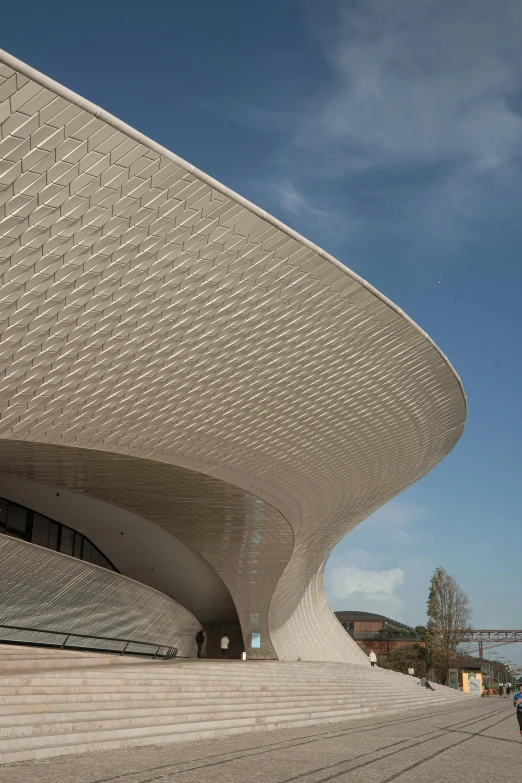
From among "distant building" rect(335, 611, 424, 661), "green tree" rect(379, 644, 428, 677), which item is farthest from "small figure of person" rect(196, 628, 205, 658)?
"distant building" rect(335, 611, 424, 661)

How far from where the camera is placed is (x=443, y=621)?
4831cm

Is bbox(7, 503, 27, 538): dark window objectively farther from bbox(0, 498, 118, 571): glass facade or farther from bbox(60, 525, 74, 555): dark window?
bbox(60, 525, 74, 555): dark window

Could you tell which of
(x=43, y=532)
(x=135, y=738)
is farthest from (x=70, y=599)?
(x=135, y=738)

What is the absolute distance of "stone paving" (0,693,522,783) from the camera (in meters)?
6.03

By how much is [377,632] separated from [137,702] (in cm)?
7725

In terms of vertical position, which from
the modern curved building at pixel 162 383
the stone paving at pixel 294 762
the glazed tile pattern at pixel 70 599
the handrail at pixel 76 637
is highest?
the modern curved building at pixel 162 383

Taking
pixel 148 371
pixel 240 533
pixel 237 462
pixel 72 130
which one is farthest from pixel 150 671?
pixel 240 533

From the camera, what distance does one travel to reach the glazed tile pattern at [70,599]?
16484 mm

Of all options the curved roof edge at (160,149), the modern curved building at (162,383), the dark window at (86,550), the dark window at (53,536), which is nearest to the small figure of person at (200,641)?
the modern curved building at (162,383)

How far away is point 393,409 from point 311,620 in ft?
59.8

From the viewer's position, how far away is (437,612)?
48.6m

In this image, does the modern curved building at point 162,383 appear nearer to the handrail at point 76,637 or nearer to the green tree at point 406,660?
the handrail at point 76,637

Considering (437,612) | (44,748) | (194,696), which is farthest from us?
(437,612)

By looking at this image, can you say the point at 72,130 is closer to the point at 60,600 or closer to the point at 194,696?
the point at 194,696
